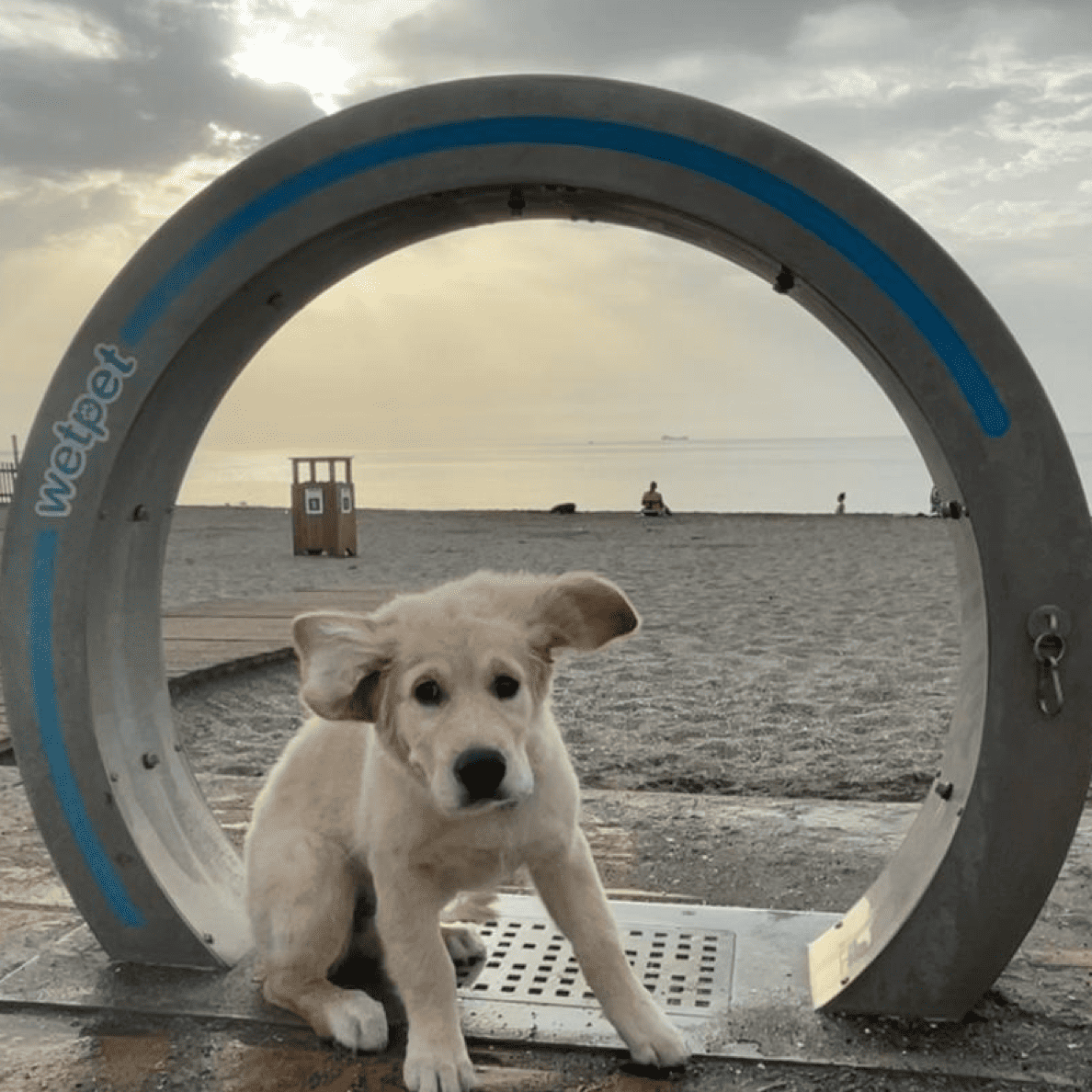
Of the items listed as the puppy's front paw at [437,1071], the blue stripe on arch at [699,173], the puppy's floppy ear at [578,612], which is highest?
the blue stripe on arch at [699,173]

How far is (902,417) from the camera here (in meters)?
2.91

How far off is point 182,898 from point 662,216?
6.82 feet

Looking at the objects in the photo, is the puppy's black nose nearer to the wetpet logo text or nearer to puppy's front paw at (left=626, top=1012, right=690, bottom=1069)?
puppy's front paw at (left=626, top=1012, right=690, bottom=1069)

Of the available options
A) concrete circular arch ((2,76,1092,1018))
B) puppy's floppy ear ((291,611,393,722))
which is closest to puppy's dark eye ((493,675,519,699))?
puppy's floppy ear ((291,611,393,722))

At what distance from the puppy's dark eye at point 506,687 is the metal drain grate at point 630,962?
35.7 inches

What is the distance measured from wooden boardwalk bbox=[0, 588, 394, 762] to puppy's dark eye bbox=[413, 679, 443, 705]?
11.6 feet

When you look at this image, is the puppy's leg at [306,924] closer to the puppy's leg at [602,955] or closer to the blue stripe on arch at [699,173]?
the puppy's leg at [602,955]

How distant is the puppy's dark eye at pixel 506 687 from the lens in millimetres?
2381

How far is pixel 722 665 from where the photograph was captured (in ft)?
25.5

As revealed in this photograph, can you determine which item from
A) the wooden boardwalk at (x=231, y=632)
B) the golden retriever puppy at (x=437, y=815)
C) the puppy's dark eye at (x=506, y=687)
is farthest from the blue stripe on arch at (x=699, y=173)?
the wooden boardwalk at (x=231, y=632)

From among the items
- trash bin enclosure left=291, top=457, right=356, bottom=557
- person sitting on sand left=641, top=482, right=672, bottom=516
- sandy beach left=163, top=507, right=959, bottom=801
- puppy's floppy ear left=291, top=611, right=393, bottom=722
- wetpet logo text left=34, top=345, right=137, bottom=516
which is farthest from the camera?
person sitting on sand left=641, top=482, right=672, bottom=516

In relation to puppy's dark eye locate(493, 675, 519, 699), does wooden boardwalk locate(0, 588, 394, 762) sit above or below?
below

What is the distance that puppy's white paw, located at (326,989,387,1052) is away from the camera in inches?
105

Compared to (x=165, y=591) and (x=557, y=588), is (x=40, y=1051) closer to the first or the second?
(x=557, y=588)
